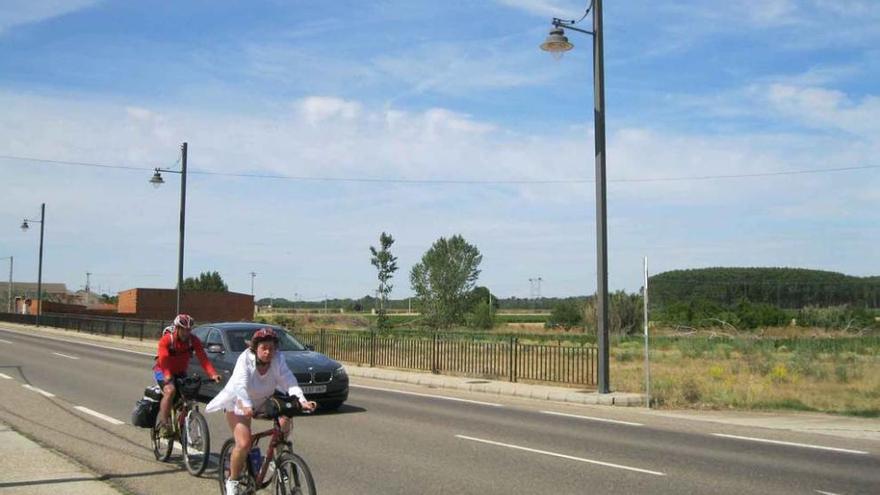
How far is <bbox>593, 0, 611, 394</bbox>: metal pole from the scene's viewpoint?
1616 centimetres

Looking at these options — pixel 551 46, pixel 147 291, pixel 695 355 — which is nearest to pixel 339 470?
pixel 551 46

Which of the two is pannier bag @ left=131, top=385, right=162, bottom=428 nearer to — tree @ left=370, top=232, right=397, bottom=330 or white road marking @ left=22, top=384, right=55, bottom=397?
white road marking @ left=22, top=384, right=55, bottom=397

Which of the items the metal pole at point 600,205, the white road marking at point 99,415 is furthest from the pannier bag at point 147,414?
the metal pole at point 600,205

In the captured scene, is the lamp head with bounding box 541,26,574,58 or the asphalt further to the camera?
the lamp head with bounding box 541,26,574,58

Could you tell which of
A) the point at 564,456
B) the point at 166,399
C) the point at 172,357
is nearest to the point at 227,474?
the point at 166,399

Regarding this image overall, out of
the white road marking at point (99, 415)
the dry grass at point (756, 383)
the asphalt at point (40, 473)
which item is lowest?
the dry grass at point (756, 383)

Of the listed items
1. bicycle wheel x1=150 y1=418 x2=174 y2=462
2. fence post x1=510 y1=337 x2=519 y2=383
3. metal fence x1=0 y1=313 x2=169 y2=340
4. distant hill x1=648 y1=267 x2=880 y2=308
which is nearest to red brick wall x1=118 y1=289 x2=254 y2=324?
metal fence x1=0 y1=313 x2=169 y2=340

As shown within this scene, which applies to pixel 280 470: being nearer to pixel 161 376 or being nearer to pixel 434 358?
pixel 161 376

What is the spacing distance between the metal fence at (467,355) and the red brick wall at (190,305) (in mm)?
38669

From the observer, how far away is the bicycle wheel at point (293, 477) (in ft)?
17.7

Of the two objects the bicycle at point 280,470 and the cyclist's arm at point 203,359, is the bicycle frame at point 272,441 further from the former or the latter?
the cyclist's arm at point 203,359

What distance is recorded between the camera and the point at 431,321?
91.4m

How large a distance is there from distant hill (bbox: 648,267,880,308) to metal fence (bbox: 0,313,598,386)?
109741 millimetres

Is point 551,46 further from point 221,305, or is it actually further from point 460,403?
point 221,305
